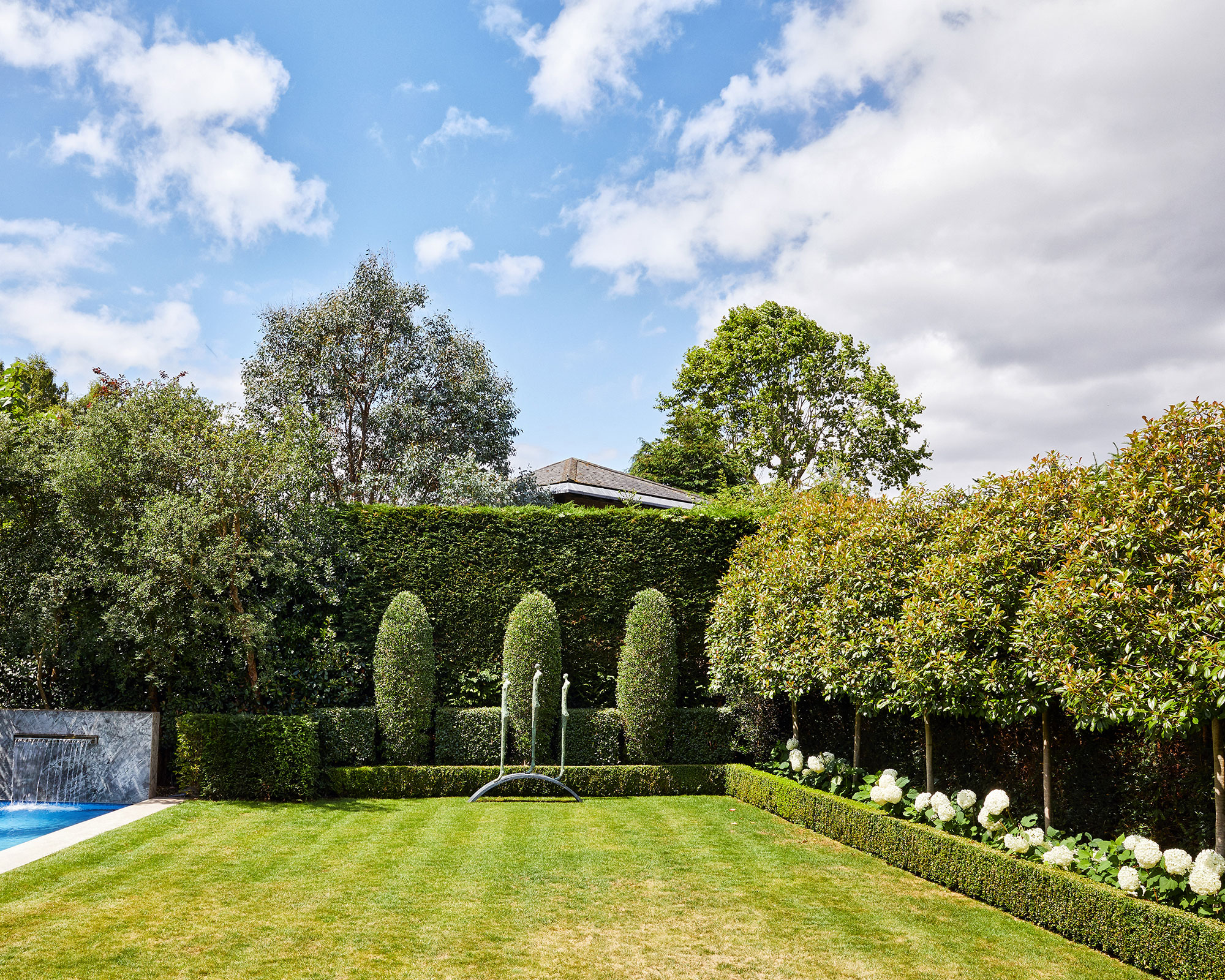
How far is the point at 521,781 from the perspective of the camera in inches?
522

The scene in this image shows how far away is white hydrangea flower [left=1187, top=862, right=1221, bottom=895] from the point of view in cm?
582

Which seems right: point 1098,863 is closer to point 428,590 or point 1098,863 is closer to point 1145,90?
point 1145,90

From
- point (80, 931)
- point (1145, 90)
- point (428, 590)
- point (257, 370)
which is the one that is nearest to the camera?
point (80, 931)

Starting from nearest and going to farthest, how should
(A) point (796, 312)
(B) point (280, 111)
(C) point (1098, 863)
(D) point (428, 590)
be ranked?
1. (C) point (1098, 863)
2. (B) point (280, 111)
3. (D) point (428, 590)
4. (A) point (796, 312)

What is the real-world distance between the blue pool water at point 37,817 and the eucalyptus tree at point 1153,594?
1167 cm

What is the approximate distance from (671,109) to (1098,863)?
11227mm

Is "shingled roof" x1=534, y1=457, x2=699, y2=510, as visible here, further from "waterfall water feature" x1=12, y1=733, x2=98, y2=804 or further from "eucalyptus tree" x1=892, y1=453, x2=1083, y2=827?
"eucalyptus tree" x1=892, y1=453, x2=1083, y2=827

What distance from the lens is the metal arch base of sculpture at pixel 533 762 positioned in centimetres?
1252

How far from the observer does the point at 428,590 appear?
15125mm

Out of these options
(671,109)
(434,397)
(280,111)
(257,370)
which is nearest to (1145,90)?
(671,109)

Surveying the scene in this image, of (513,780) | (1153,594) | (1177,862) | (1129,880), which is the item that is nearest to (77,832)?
(513,780)

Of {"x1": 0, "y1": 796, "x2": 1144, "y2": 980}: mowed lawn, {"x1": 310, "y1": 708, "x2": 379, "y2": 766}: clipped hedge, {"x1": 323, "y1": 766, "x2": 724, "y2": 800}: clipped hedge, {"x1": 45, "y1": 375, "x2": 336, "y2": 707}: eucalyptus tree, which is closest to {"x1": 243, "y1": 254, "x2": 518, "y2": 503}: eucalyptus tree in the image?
{"x1": 45, "y1": 375, "x2": 336, "y2": 707}: eucalyptus tree

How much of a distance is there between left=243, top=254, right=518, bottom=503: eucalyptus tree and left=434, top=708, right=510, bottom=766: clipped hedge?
8615 millimetres

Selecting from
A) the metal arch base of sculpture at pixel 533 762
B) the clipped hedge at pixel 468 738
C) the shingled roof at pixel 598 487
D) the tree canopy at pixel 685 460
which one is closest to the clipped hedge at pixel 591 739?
the metal arch base of sculpture at pixel 533 762
